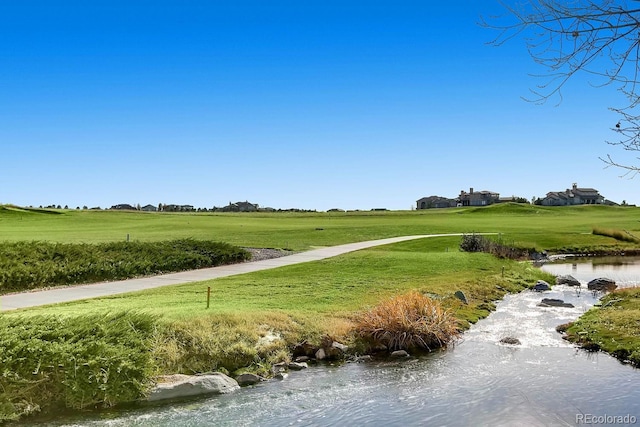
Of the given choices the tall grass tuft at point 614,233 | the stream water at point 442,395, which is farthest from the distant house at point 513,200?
the stream water at point 442,395

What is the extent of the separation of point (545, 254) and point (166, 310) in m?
34.2

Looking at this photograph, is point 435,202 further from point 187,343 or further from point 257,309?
point 187,343

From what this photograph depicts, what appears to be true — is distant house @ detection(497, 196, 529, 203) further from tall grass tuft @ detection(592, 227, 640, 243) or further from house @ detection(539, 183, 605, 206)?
tall grass tuft @ detection(592, 227, 640, 243)

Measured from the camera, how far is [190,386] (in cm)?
1102

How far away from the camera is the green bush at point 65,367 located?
9.70 m

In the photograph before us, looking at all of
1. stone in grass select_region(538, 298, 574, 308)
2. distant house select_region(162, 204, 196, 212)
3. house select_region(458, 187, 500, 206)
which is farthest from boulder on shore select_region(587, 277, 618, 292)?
house select_region(458, 187, 500, 206)

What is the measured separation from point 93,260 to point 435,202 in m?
154

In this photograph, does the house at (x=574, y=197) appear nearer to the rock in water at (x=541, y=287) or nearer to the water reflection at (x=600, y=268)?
the water reflection at (x=600, y=268)

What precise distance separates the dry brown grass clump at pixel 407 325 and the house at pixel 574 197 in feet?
464

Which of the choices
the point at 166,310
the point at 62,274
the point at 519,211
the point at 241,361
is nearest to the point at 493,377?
the point at 241,361

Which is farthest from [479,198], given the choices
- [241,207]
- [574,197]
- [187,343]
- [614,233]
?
[187,343]

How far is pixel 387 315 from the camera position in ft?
49.7

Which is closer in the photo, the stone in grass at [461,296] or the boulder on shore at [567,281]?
the stone in grass at [461,296]

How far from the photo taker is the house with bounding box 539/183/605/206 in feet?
474
